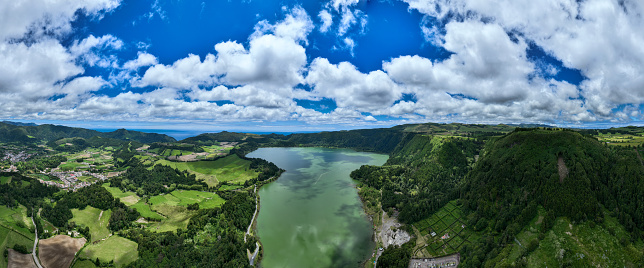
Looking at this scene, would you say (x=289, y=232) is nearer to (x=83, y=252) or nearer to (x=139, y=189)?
(x=83, y=252)

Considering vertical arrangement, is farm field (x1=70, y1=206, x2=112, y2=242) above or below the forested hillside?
below

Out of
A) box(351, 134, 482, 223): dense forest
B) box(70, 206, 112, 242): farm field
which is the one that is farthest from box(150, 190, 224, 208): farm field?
box(351, 134, 482, 223): dense forest

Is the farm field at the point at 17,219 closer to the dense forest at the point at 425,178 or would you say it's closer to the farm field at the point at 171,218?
the farm field at the point at 171,218

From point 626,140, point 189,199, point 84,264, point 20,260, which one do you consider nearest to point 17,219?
point 20,260

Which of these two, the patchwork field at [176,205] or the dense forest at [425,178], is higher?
the dense forest at [425,178]

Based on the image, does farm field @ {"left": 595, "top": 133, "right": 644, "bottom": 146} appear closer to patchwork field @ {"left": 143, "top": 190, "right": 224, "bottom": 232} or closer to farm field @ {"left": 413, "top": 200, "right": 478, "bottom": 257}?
farm field @ {"left": 413, "top": 200, "right": 478, "bottom": 257}

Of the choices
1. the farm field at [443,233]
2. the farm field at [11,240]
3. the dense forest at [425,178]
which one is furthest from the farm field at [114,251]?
the dense forest at [425,178]
